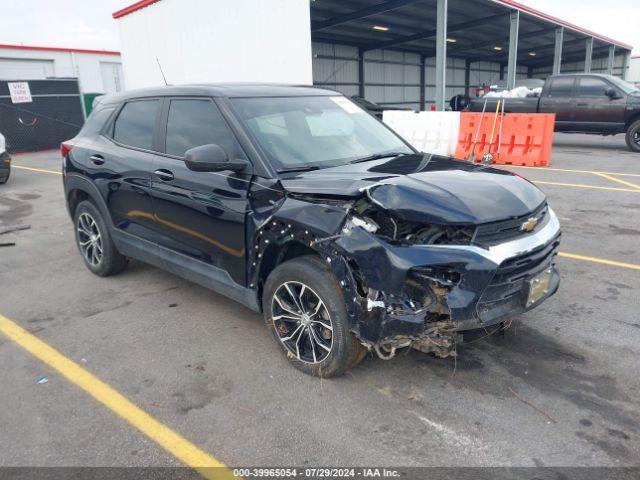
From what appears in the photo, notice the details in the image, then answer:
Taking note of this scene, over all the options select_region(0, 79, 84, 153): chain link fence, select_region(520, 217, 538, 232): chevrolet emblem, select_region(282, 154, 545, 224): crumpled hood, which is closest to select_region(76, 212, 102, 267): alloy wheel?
select_region(282, 154, 545, 224): crumpled hood

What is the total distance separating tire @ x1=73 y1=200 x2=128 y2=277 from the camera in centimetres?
498

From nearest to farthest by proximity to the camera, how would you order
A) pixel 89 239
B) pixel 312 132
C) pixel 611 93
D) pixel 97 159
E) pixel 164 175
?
pixel 312 132
pixel 164 175
pixel 97 159
pixel 89 239
pixel 611 93

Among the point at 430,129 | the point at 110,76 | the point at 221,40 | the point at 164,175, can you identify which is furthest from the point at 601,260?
the point at 110,76

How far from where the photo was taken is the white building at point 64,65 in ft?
87.6

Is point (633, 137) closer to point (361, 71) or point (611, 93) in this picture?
point (611, 93)

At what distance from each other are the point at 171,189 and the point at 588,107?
13500 millimetres

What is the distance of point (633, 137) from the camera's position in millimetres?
13648

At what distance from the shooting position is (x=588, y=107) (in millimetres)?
14008

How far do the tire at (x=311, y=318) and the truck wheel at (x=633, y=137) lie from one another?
13518 millimetres

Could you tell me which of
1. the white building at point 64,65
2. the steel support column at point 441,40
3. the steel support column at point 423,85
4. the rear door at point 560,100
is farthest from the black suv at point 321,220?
the steel support column at point 423,85

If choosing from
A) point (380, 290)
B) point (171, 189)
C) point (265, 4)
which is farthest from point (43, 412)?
point (265, 4)

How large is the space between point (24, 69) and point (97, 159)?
27.9 metres

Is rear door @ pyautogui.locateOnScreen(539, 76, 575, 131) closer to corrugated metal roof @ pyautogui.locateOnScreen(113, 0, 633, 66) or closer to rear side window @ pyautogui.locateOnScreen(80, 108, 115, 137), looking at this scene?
corrugated metal roof @ pyautogui.locateOnScreen(113, 0, 633, 66)

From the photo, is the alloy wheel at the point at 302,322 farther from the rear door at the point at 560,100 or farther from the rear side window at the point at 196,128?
the rear door at the point at 560,100
